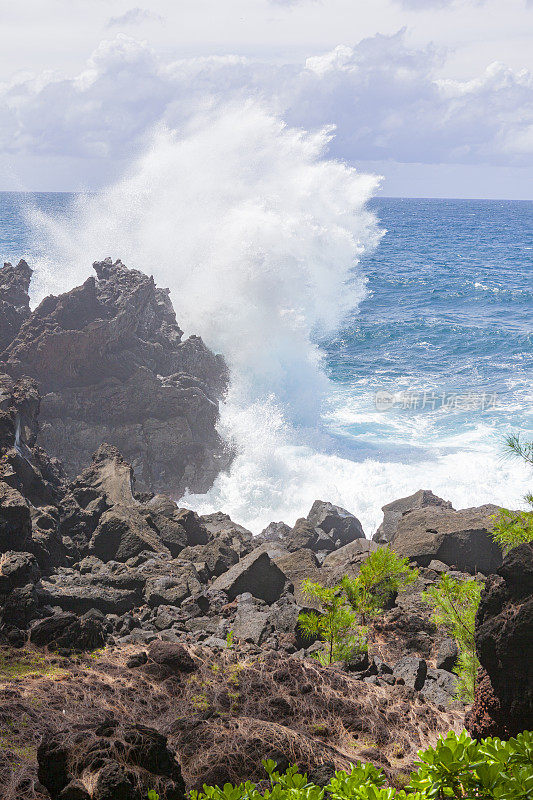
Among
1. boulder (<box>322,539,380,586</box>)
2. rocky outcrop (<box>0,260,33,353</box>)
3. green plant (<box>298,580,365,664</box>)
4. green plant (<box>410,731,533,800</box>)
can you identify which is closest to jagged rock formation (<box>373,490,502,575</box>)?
boulder (<box>322,539,380,586</box>)

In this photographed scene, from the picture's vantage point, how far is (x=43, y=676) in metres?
6.53

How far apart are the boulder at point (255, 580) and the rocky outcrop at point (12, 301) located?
13498mm

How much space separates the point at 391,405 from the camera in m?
26.2

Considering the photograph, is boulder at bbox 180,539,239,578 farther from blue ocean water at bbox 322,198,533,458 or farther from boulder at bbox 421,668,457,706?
blue ocean water at bbox 322,198,533,458

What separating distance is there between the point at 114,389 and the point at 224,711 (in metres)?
14.5

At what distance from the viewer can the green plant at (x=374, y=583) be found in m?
8.99

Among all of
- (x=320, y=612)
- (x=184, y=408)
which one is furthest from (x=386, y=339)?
(x=320, y=612)

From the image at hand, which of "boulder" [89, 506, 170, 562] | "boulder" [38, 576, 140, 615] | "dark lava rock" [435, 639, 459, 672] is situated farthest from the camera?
"boulder" [89, 506, 170, 562]

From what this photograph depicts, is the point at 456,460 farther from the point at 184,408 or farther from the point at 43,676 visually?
the point at 43,676

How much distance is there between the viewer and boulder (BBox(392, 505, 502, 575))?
1091cm

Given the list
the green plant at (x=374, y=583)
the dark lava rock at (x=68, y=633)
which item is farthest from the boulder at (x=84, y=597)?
the green plant at (x=374, y=583)

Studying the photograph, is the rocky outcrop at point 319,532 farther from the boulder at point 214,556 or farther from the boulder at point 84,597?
the boulder at point 84,597

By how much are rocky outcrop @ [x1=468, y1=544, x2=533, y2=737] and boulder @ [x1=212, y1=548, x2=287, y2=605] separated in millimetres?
4958

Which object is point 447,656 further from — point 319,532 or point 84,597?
point 319,532
